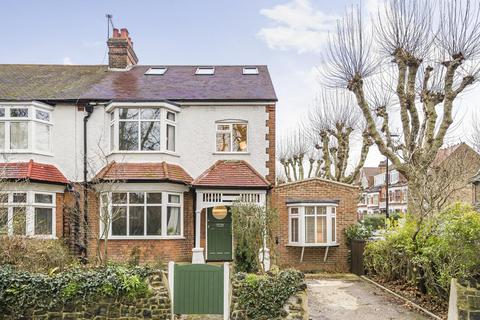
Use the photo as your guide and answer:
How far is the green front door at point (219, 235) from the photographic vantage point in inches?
643

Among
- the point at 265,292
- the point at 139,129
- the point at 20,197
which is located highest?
the point at 139,129

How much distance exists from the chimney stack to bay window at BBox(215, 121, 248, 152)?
6.45m

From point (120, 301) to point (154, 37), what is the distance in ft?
32.8

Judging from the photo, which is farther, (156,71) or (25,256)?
(156,71)

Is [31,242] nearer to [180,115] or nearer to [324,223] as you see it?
[180,115]

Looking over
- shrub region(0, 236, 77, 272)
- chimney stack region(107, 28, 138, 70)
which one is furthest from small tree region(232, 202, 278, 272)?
chimney stack region(107, 28, 138, 70)

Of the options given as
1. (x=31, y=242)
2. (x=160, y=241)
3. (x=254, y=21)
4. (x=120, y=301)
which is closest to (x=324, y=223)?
(x=160, y=241)

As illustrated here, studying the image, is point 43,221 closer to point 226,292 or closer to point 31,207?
point 31,207

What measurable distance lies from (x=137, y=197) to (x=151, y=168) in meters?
1.16

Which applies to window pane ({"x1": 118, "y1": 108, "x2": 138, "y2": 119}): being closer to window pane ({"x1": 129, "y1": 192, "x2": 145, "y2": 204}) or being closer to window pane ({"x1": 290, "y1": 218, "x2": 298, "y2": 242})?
window pane ({"x1": 129, "y1": 192, "x2": 145, "y2": 204})

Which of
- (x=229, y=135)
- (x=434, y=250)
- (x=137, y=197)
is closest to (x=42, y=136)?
(x=137, y=197)

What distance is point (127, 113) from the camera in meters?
16.0

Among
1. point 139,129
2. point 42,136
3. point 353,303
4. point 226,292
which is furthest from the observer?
point 42,136

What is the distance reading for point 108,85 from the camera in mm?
17766
